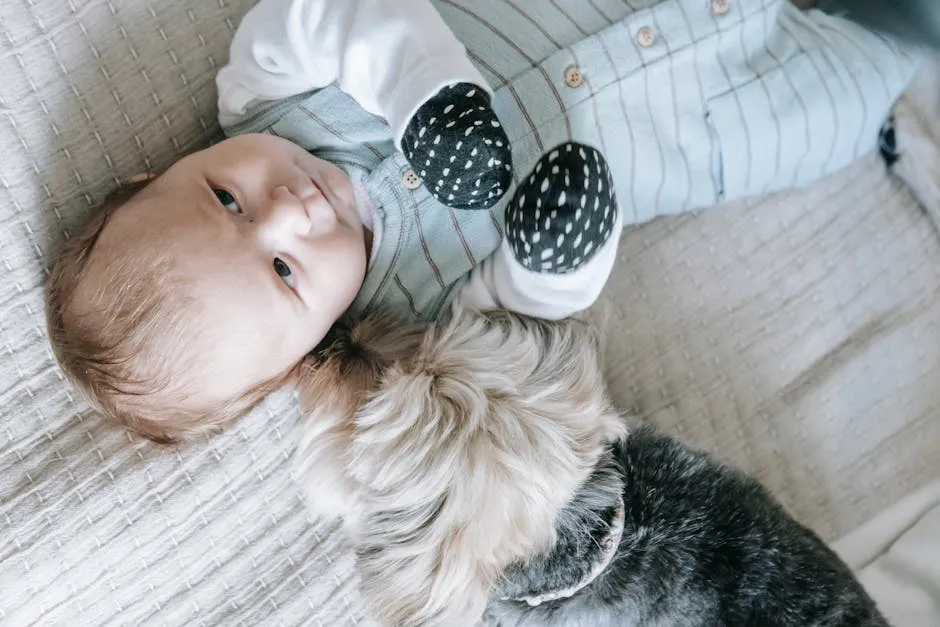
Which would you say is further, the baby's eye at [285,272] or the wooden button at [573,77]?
the wooden button at [573,77]

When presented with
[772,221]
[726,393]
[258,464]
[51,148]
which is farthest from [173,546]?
[772,221]

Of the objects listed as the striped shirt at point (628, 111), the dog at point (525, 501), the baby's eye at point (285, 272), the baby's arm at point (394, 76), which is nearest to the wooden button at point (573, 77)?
the striped shirt at point (628, 111)

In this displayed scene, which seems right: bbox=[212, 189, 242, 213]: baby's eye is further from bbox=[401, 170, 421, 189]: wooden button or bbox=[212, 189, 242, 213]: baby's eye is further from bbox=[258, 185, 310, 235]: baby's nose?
bbox=[401, 170, 421, 189]: wooden button

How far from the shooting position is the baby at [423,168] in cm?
82

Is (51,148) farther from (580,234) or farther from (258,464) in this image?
(580,234)

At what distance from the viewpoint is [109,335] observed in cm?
82

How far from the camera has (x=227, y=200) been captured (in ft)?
2.92

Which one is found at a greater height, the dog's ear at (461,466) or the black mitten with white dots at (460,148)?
the black mitten with white dots at (460,148)

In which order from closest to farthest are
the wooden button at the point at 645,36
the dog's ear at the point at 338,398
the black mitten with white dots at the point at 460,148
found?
the black mitten with white dots at the point at 460,148 < the dog's ear at the point at 338,398 < the wooden button at the point at 645,36

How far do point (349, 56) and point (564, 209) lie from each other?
0.99 ft

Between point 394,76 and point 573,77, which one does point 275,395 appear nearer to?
point 394,76

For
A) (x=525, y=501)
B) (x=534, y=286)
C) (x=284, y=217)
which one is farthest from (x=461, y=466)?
(x=284, y=217)

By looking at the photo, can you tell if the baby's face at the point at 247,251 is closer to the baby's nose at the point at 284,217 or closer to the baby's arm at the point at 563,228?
the baby's nose at the point at 284,217

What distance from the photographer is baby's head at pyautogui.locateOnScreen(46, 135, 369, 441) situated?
→ 2.66 ft
